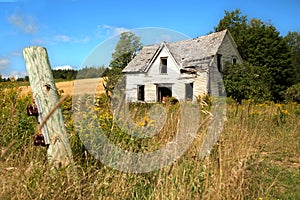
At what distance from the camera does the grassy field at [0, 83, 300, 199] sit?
2.82m

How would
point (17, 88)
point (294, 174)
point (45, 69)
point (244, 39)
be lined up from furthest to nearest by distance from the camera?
point (244, 39) → point (17, 88) → point (294, 174) → point (45, 69)

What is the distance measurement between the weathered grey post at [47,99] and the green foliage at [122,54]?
233 cm

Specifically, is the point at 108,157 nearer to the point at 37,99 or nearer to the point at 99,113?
the point at 99,113

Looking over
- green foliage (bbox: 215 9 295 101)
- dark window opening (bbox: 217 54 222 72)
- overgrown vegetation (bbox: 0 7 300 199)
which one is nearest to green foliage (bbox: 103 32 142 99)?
overgrown vegetation (bbox: 0 7 300 199)

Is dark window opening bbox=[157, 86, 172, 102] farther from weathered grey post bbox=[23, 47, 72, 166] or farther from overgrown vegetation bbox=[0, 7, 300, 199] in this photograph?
weathered grey post bbox=[23, 47, 72, 166]

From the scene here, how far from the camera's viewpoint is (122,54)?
6.89 meters

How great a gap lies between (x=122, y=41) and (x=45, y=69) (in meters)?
3.40

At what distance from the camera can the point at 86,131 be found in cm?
410

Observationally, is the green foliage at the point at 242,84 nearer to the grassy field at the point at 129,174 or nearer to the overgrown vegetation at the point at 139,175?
the overgrown vegetation at the point at 139,175

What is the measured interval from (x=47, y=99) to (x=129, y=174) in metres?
1.35

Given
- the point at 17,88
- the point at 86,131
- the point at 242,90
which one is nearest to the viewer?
the point at 86,131

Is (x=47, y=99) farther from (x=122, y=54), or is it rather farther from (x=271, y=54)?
(x=271, y=54)

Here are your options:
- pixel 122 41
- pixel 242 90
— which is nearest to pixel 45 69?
pixel 122 41

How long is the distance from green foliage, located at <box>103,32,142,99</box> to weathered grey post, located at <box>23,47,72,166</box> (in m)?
2.33
